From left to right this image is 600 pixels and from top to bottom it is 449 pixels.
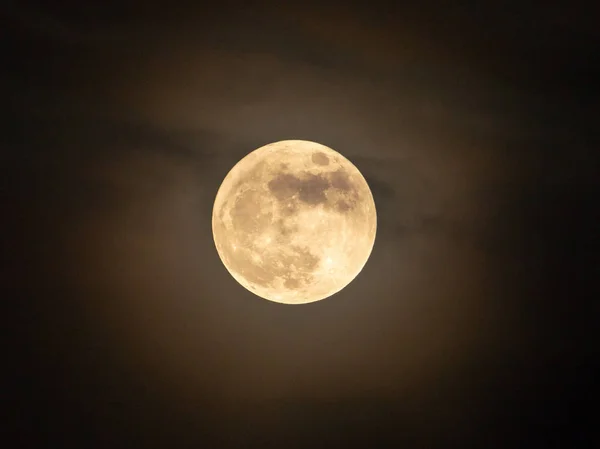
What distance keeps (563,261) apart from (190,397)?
1.98 metres

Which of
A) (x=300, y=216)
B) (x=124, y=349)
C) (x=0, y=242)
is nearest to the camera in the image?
(x=300, y=216)

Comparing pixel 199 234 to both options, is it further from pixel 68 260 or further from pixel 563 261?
pixel 563 261

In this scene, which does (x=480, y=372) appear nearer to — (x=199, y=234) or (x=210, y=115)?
(x=199, y=234)

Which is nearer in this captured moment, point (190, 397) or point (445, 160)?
point (445, 160)

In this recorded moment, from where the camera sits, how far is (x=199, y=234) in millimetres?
2484

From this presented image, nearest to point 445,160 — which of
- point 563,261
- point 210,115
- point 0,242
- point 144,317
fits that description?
point 563,261

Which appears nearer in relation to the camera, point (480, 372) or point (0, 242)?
point (0, 242)

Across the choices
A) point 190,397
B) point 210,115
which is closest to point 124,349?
point 190,397

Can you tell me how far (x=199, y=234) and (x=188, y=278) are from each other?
0.21m

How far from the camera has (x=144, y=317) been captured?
257 cm

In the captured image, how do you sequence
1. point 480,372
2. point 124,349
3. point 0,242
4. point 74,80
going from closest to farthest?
point 74,80, point 0,242, point 124,349, point 480,372

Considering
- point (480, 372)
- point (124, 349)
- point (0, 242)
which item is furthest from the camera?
point (480, 372)

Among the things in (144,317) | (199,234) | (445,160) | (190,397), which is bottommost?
(190,397)

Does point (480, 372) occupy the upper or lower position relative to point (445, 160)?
lower
